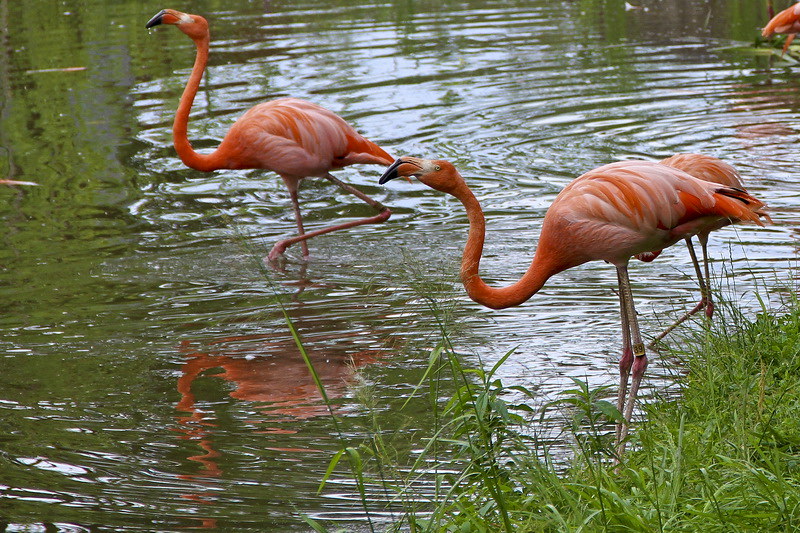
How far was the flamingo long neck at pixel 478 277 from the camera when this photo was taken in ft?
13.4

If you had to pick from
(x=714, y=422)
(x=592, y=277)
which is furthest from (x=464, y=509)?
(x=592, y=277)

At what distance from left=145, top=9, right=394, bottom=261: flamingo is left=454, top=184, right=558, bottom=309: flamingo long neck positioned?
2.67 metres

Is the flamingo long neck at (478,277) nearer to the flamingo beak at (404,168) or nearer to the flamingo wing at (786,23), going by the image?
the flamingo beak at (404,168)

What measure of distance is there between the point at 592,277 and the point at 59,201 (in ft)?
13.5

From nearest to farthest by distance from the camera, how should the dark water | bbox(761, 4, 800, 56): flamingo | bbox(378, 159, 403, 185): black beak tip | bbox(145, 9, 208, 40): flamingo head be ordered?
bbox(378, 159, 403, 185): black beak tip < the dark water < bbox(145, 9, 208, 40): flamingo head < bbox(761, 4, 800, 56): flamingo

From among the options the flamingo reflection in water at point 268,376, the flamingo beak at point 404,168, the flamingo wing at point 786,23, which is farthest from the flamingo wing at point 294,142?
the flamingo wing at point 786,23

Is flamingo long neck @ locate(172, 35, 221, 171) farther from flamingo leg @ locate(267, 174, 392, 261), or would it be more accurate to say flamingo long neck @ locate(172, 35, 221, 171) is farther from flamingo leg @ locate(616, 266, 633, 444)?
flamingo leg @ locate(616, 266, 633, 444)

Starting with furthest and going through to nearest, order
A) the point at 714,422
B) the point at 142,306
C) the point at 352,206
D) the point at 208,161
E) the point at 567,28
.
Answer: the point at 567,28 < the point at 352,206 < the point at 208,161 < the point at 142,306 < the point at 714,422

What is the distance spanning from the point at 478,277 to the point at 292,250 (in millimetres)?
3079

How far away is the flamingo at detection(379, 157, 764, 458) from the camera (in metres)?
4.12

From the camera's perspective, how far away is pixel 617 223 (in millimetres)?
4176

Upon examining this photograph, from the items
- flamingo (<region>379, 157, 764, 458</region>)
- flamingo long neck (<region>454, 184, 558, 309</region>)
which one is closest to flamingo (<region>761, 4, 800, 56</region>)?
flamingo (<region>379, 157, 764, 458</region>)

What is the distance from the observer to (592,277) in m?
5.93

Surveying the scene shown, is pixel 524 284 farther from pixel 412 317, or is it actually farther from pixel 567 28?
pixel 567 28
